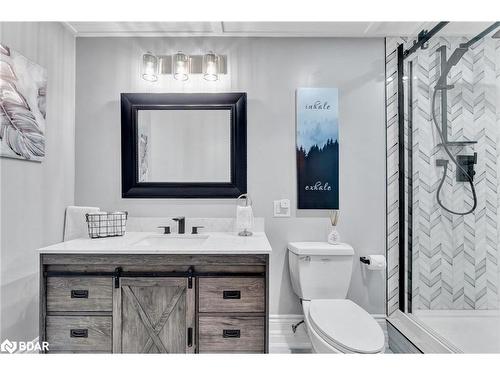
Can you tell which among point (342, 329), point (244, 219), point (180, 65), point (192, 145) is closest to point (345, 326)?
point (342, 329)

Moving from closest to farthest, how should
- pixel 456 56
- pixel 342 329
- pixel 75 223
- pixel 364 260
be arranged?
pixel 342 329, pixel 456 56, pixel 75 223, pixel 364 260

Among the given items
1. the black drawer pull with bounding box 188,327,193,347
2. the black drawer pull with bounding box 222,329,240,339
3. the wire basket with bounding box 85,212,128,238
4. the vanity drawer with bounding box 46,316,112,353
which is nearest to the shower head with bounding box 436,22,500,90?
the black drawer pull with bounding box 222,329,240,339

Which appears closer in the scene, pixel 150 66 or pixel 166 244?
pixel 166 244

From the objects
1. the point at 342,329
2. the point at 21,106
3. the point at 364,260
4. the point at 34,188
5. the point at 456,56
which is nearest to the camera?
the point at 342,329

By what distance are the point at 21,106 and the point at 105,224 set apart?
0.79m

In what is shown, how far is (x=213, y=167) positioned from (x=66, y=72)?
1205 millimetres

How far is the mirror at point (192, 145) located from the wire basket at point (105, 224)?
41 cm

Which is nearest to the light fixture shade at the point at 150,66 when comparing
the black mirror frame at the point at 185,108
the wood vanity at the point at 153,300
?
the black mirror frame at the point at 185,108

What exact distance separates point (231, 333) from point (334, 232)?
97 cm

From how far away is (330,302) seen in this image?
1771mm

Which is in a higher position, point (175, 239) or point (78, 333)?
point (175, 239)

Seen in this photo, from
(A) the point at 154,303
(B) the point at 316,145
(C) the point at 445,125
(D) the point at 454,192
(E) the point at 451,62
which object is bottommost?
(A) the point at 154,303

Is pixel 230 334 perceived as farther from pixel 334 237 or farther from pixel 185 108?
pixel 185 108

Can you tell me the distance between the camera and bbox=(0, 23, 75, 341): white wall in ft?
5.17
